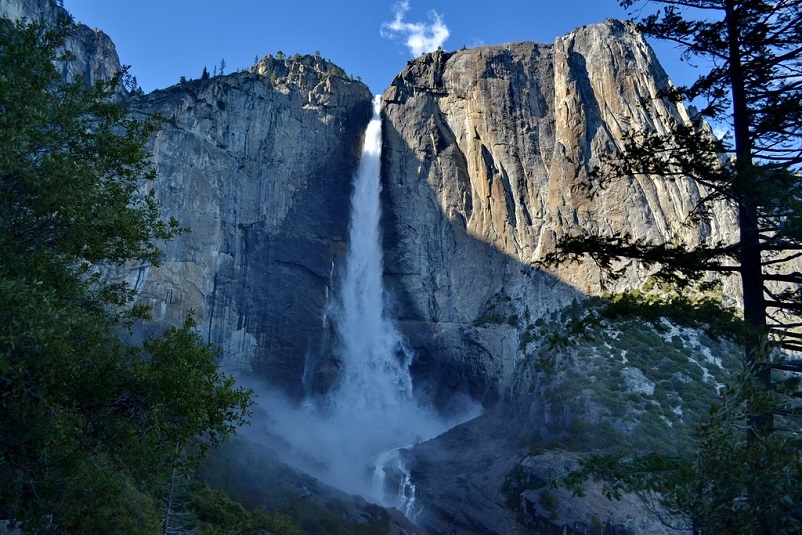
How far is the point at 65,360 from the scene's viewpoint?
6789 millimetres

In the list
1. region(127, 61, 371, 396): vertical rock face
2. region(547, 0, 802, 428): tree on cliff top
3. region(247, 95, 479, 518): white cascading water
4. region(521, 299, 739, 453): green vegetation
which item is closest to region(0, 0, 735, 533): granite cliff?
region(127, 61, 371, 396): vertical rock face

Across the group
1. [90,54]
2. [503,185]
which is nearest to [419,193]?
[503,185]

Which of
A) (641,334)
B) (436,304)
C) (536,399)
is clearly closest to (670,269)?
(536,399)

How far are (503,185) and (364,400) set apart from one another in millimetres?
22242

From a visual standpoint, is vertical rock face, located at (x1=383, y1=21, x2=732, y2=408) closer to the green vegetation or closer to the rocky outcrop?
the green vegetation

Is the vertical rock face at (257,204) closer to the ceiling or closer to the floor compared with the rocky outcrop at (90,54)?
closer to the floor

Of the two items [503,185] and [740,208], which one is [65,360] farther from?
[503,185]

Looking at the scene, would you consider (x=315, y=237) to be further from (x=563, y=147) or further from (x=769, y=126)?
(x=769, y=126)

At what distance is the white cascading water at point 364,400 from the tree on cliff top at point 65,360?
3313 centimetres

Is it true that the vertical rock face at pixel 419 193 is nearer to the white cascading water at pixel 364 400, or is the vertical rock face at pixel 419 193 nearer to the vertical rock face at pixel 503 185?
the vertical rock face at pixel 503 185

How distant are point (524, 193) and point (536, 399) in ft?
67.7

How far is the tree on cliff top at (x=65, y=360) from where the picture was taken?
21.5ft

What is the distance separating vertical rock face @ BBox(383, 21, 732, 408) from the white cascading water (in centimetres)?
183

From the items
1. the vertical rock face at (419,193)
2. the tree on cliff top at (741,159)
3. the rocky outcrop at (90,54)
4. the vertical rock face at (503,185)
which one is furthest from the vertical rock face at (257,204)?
the tree on cliff top at (741,159)
